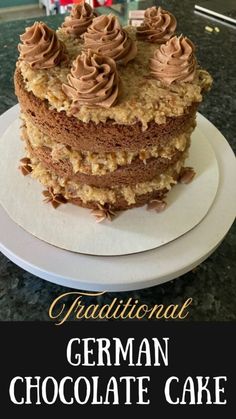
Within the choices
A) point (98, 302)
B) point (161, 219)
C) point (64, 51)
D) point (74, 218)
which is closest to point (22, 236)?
point (74, 218)

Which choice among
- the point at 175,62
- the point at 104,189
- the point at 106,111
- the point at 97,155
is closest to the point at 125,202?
the point at 104,189

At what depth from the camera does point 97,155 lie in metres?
1.15

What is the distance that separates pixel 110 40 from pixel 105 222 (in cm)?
49

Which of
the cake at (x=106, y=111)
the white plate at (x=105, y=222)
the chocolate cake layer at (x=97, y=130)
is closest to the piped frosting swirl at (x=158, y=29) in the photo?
the cake at (x=106, y=111)

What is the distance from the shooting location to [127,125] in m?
1.08

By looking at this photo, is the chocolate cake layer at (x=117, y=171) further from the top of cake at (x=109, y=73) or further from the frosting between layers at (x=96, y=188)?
the top of cake at (x=109, y=73)

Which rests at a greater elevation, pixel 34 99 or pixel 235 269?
pixel 34 99

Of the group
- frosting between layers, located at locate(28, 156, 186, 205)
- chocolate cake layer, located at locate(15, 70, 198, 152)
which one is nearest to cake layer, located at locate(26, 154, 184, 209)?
frosting between layers, located at locate(28, 156, 186, 205)

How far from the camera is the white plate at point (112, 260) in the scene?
3.52 ft

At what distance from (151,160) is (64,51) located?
0.38 meters

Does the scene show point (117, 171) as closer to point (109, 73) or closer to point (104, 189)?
point (104, 189)

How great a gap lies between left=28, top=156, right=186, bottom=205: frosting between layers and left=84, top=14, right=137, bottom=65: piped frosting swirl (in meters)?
0.34

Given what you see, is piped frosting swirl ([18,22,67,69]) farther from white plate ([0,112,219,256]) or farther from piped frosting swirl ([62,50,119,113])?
white plate ([0,112,219,256])

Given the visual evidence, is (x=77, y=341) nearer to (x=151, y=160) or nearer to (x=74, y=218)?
(x=74, y=218)
